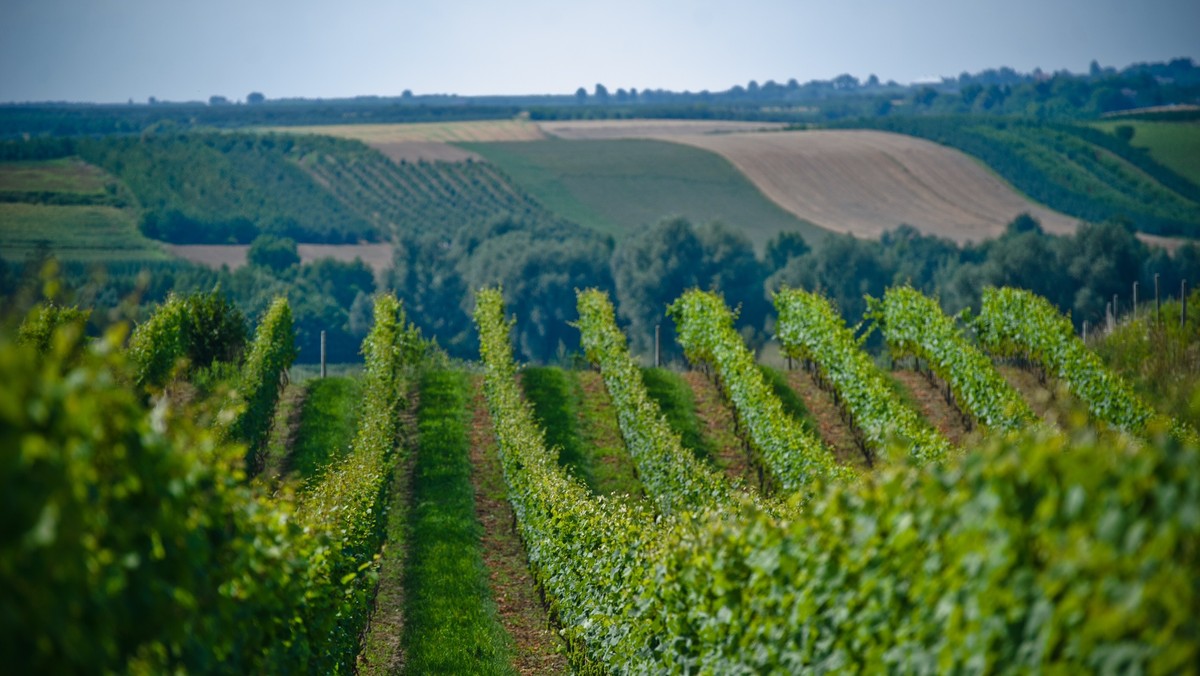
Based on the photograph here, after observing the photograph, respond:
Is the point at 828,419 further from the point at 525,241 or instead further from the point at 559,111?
the point at 559,111

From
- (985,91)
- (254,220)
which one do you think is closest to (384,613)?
(254,220)

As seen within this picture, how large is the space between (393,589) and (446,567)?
104 centimetres

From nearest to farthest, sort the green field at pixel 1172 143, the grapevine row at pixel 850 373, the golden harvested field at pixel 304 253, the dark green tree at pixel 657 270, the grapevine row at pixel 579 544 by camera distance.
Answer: the grapevine row at pixel 579 544
the grapevine row at pixel 850 373
the dark green tree at pixel 657 270
the golden harvested field at pixel 304 253
the green field at pixel 1172 143

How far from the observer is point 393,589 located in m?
16.8

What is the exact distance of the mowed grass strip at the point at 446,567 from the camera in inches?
552

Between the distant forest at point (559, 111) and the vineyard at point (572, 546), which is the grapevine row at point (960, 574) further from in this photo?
the distant forest at point (559, 111)

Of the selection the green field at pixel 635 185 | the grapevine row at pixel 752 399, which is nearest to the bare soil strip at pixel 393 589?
the grapevine row at pixel 752 399

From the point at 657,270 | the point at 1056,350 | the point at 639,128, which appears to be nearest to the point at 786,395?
the point at 1056,350

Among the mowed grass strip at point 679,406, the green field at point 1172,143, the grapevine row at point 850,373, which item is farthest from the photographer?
the green field at point 1172,143

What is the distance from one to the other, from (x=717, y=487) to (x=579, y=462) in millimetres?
7281

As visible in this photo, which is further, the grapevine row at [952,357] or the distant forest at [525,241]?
the distant forest at [525,241]

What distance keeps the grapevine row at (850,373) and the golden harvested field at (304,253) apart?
57855 mm

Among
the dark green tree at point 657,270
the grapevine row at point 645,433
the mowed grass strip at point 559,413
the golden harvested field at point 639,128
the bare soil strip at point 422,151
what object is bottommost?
the dark green tree at point 657,270

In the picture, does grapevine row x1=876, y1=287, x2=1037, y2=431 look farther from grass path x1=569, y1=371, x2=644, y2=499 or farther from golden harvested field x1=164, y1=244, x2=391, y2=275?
golden harvested field x1=164, y1=244, x2=391, y2=275
